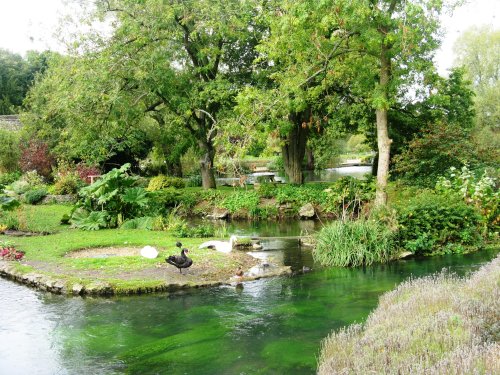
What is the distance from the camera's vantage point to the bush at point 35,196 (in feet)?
76.7

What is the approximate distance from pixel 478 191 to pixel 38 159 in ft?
76.7

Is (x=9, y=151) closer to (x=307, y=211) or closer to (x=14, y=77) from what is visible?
(x=307, y=211)

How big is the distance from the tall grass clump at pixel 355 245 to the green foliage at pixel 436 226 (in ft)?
2.35

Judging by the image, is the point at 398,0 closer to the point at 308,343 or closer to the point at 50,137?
the point at 308,343

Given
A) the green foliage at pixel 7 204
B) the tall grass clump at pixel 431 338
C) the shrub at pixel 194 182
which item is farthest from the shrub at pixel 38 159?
the tall grass clump at pixel 431 338

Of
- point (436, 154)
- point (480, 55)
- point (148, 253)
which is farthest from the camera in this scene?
point (480, 55)

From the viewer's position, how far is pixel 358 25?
15039 millimetres

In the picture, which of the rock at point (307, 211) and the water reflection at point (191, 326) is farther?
the rock at point (307, 211)

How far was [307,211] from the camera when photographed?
2188 cm

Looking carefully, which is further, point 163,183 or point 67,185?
point 163,183

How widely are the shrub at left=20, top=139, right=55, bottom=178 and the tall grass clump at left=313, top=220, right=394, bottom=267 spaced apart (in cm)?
2096

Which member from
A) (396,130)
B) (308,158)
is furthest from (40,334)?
(308,158)

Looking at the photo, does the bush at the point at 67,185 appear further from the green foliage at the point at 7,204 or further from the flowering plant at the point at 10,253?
the flowering plant at the point at 10,253

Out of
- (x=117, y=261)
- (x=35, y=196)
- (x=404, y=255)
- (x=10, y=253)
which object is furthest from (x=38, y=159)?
(x=404, y=255)
